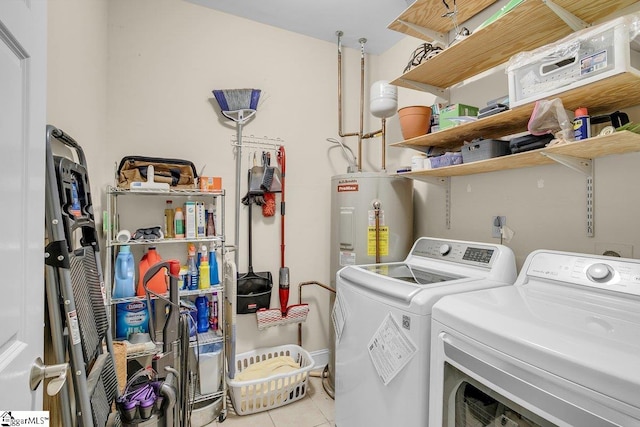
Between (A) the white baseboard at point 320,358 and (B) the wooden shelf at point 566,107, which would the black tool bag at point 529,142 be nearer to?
(B) the wooden shelf at point 566,107

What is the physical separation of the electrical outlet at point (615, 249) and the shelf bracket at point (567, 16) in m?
0.96

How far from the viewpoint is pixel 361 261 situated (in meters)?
2.19

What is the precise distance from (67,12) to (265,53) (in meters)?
1.42

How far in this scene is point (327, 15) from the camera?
93.2 inches

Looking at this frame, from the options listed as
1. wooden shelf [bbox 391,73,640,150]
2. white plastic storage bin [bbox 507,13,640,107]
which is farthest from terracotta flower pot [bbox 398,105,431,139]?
white plastic storage bin [bbox 507,13,640,107]

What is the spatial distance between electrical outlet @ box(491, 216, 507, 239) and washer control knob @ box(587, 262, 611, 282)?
0.67 metres

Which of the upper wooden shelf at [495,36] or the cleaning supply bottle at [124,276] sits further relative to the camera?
the cleaning supply bottle at [124,276]

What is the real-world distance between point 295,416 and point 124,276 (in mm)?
1385

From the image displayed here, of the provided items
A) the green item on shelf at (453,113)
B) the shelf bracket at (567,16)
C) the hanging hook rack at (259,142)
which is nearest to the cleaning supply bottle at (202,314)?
the hanging hook rack at (259,142)

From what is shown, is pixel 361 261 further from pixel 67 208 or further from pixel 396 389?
pixel 67 208

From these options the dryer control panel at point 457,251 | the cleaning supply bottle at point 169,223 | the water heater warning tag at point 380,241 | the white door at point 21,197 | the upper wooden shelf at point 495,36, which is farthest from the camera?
the water heater warning tag at point 380,241

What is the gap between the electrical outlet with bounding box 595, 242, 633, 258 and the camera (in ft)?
4.27

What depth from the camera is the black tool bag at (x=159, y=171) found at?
189cm

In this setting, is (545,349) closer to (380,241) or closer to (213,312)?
(380,241)
